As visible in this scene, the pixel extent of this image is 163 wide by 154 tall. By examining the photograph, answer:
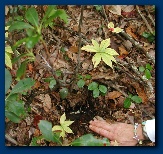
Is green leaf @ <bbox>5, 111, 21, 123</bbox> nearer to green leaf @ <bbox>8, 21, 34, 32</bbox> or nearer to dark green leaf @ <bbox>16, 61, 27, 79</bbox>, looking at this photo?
dark green leaf @ <bbox>16, 61, 27, 79</bbox>

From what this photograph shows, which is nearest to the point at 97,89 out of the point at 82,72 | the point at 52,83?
the point at 82,72

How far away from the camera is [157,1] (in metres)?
1.96

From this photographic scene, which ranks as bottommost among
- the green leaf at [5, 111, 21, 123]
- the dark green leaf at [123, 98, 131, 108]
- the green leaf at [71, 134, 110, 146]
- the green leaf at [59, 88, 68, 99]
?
the green leaf at [71, 134, 110, 146]

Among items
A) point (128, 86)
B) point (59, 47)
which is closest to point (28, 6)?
point (59, 47)

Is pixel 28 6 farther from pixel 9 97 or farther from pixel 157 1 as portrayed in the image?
pixel 157 1

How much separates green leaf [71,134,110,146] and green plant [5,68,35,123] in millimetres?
302

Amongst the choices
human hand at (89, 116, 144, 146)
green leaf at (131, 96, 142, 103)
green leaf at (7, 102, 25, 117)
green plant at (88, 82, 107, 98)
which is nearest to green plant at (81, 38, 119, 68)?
green plant at (88, 82, 107, 98)

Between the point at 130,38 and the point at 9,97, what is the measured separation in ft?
2.25

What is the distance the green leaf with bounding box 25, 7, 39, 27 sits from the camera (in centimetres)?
179

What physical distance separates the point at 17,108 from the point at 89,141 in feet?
1.30

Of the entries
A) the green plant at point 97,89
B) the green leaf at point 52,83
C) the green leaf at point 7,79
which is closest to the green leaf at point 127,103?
the green plant at point 97,89

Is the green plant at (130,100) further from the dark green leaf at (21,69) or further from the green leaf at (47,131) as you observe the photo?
the dark green leaf at (21,69)

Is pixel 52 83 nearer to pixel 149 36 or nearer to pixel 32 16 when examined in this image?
pixel 32 16

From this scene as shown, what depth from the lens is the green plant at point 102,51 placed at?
1931 millimetres
